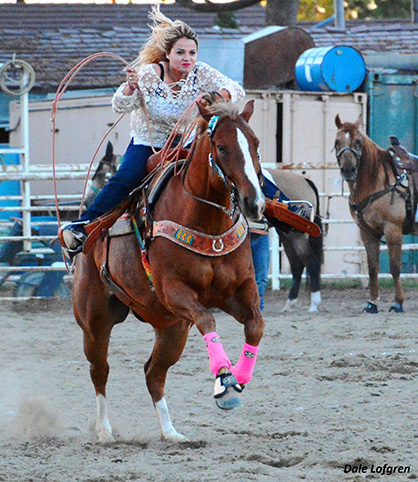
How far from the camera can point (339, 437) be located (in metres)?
4.70

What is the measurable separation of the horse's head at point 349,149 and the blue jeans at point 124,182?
5451mm

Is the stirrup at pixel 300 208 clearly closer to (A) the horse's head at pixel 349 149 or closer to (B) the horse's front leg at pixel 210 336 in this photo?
(B) the horse's front leg at pixel 210 336

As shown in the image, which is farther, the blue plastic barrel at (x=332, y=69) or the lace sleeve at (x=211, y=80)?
the blue plastic barrel at (x=332, y=69)

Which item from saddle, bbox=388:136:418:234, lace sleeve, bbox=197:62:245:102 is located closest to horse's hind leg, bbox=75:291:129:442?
lace sleeve, bbox=197:62:245:102

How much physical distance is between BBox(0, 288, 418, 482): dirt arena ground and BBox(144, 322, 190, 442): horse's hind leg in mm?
172

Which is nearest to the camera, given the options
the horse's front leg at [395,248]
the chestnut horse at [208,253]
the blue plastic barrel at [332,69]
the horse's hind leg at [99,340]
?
the chestnut horse at [208,253]

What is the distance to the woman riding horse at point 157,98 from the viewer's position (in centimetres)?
473

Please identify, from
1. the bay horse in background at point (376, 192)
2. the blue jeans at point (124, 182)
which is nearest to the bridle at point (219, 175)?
the blue jeans at point (124, 182)

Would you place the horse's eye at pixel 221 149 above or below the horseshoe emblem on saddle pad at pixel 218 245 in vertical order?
above

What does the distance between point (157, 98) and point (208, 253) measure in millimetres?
1123

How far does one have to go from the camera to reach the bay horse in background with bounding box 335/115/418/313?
10.1m

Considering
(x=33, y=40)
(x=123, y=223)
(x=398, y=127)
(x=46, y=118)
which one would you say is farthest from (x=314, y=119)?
(x=123, y=223)

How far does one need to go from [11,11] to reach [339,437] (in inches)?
850

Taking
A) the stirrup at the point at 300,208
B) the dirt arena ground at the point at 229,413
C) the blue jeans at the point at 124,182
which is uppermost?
the blue jeans at the point at 124,182
